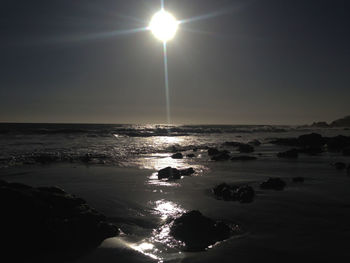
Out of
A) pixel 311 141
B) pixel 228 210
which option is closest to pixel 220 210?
pixel 228 210

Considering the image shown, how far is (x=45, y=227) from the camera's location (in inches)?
196

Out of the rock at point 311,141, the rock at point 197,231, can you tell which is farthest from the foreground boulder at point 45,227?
the rock at point 311,141

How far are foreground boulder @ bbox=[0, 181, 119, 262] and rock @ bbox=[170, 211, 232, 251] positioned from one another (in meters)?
1.34

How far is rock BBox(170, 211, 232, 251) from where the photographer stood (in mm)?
Result: 5125

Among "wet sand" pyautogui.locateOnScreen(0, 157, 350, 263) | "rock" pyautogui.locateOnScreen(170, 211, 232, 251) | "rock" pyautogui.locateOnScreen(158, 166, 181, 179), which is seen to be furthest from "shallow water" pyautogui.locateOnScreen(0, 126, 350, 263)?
"rock" pyautogui.locateOnScreen(158, 166, 181, 179)

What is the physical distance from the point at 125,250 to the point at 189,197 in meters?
4.01

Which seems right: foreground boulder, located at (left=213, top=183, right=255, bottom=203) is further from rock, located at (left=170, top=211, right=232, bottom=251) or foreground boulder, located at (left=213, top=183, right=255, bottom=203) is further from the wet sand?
rock, located at (left=170, top=211, right=232, bottom=251)

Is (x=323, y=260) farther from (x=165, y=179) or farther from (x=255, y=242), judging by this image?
(x=165, y=179)

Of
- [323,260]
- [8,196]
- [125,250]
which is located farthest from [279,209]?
[8,196]

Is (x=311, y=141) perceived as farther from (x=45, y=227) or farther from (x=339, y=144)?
(x=45, y=227)

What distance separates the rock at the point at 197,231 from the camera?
5125 millimetres

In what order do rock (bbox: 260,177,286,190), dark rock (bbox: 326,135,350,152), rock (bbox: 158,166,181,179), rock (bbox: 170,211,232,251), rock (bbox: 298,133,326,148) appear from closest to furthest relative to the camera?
rock (bbox: 170,211,232,251) < rock (bbox: 260,177,286,190) < rock (bbox: 158,166,181,179) < dark rock (bbox: 326,135,350,152) < rock (bbox: 298,133,326,148)

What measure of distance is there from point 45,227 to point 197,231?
9.47ft

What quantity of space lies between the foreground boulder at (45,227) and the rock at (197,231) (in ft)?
4.39
